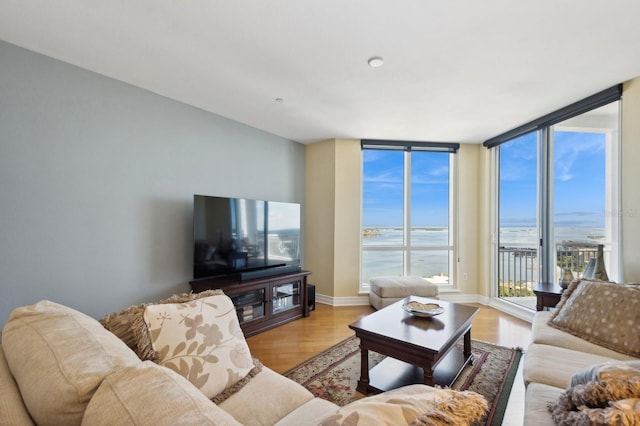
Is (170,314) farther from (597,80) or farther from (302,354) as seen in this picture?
(597,80)

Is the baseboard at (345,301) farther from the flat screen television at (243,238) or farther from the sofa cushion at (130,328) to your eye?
the sofa cushion at (130,328)

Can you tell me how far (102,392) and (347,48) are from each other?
2.22 metres

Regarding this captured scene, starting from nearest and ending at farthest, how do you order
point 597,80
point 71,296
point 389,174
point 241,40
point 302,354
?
point 241,40 < point 71,296 < point 597,80 < point 302,354 < point 389,174

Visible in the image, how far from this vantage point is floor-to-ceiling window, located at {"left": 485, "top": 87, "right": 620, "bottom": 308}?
2.84 meters

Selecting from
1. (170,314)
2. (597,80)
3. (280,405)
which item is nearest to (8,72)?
(170,314)

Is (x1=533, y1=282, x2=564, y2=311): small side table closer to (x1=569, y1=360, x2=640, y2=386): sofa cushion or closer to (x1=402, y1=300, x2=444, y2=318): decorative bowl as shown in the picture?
(x1=402, y1=300, x2=444, y2=318): decorative bowl

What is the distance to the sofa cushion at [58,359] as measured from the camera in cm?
67

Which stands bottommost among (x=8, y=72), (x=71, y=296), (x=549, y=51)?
(x=71, y=296)

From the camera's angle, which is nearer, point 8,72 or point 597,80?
point 8,72

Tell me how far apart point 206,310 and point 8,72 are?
91.1 inches

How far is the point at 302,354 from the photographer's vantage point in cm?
264

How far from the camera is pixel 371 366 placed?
2.38 m

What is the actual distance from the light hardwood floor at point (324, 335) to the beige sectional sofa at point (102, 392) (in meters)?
1.61

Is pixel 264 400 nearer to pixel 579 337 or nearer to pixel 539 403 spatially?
pixel 539 403
